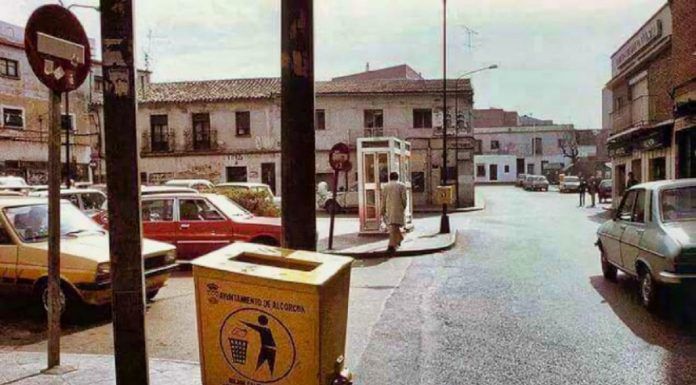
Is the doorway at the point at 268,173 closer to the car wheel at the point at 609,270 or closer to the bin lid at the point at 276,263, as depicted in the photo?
the car wheel at the point at 609,270

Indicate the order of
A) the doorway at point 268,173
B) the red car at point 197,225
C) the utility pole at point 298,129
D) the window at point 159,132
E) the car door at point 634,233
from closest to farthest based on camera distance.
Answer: the utility pole at point 298,129, the car door at point 634,233, the red car at point 197,225, the doorway at point 268,173, the window at point 159,132

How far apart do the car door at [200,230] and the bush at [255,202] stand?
548 cm

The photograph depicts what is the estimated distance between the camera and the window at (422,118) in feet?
118

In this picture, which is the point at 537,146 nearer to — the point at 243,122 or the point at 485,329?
the point at 243,122

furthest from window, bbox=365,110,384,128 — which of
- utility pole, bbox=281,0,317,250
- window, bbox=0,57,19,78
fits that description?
utility pole, bbox=281,0,317,250

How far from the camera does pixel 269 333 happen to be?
119 inches

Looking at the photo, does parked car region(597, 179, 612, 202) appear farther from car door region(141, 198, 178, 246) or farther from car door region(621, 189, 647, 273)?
car door region(141, 198, 178, 246)

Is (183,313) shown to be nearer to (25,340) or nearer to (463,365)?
(25,340)

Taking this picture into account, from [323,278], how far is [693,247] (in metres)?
5.05

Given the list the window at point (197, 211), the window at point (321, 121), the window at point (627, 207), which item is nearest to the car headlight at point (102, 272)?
the window at point (197, 211)

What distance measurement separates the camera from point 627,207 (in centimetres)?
877

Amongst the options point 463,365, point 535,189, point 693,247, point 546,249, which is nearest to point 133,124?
point 463,365

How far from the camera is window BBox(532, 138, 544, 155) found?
75.3 metres

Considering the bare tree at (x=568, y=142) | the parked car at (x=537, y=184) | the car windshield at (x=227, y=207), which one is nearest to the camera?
the car windshield at (x=227, y=207)
